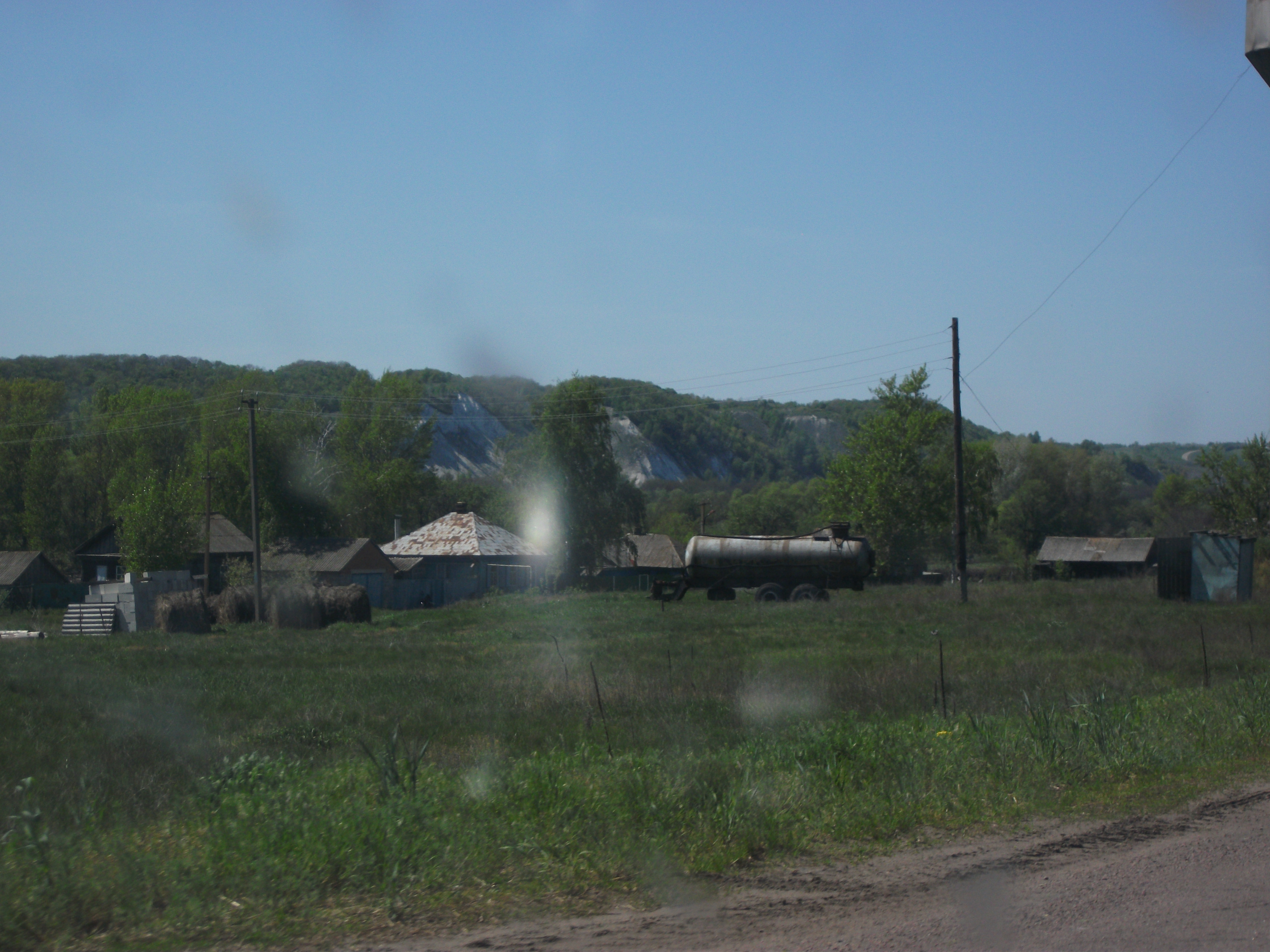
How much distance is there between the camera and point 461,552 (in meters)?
61.5

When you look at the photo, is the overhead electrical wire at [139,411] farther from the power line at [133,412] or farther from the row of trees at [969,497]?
the row of trees at [969,497]

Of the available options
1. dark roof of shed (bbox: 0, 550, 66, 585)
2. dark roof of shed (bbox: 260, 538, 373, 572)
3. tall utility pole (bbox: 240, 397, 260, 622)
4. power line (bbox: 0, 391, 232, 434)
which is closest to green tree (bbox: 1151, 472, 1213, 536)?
dark roof of shed (bbox: 260, 538, 373, 572)

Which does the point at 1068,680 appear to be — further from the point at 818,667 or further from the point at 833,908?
the point at 833,908

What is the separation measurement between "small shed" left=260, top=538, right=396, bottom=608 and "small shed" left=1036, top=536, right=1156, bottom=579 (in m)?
45.4

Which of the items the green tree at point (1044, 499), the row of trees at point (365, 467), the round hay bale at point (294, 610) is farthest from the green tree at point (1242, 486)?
the round hay bale at point (294, 610)

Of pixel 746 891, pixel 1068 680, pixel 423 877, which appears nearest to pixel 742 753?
pixel 746 891

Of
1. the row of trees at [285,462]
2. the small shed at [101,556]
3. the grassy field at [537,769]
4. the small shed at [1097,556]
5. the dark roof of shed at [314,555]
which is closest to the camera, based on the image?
the grassy field at [537,769]

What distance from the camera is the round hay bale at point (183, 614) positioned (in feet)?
112

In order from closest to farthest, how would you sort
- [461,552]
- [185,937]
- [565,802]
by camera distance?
1. [185,937]
2. [565,802]
3. [461,552]

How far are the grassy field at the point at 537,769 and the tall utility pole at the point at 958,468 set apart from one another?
1334 centimetres

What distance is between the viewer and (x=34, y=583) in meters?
52.8

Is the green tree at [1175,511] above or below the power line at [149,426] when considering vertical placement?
below

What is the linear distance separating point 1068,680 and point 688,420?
13484 cm

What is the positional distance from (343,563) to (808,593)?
96.8ft
